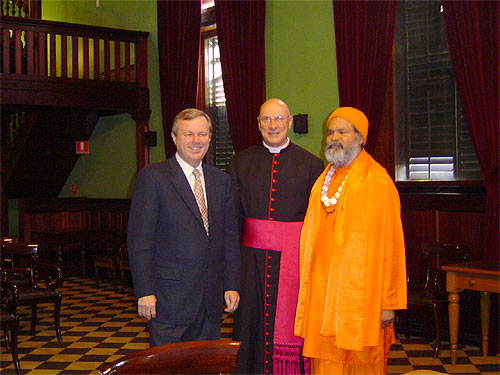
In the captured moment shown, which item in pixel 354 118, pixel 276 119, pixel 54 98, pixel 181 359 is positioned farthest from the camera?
pixel 54 98

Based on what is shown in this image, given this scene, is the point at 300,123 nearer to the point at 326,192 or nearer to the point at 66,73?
the point at 326,192

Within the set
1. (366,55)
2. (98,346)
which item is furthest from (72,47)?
(98,346)

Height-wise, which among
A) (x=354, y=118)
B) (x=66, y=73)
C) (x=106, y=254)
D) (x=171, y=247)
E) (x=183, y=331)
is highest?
(x=66, y=73)

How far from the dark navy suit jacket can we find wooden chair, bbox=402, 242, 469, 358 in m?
2.83

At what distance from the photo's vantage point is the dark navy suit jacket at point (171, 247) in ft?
9.32

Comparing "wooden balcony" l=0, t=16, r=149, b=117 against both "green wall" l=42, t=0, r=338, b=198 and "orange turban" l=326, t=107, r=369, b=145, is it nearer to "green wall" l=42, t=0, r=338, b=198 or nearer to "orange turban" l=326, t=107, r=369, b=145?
"green wall" l=42, t=0, r=338, b=198

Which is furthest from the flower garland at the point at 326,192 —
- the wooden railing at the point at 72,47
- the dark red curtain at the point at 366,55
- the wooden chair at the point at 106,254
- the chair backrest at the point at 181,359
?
the wooden railing at the point at 72,47

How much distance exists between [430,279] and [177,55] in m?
4.80

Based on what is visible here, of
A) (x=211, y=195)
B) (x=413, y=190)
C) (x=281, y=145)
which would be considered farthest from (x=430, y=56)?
(x=211, y=195)

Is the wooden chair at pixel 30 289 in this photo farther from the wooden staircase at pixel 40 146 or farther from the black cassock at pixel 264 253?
A: the wooden staircase at pixel 40 146

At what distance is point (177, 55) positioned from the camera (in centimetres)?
868

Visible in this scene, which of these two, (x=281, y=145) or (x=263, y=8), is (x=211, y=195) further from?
(x=263, y=8)

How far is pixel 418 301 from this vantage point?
17.3 feet

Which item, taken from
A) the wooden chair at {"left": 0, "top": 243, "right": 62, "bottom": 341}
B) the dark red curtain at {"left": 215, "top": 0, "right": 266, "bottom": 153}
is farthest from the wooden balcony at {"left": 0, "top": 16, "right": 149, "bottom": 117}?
the wooden chair at {"left": 0, "top": 243, "right": 62, "bottom": 341}
